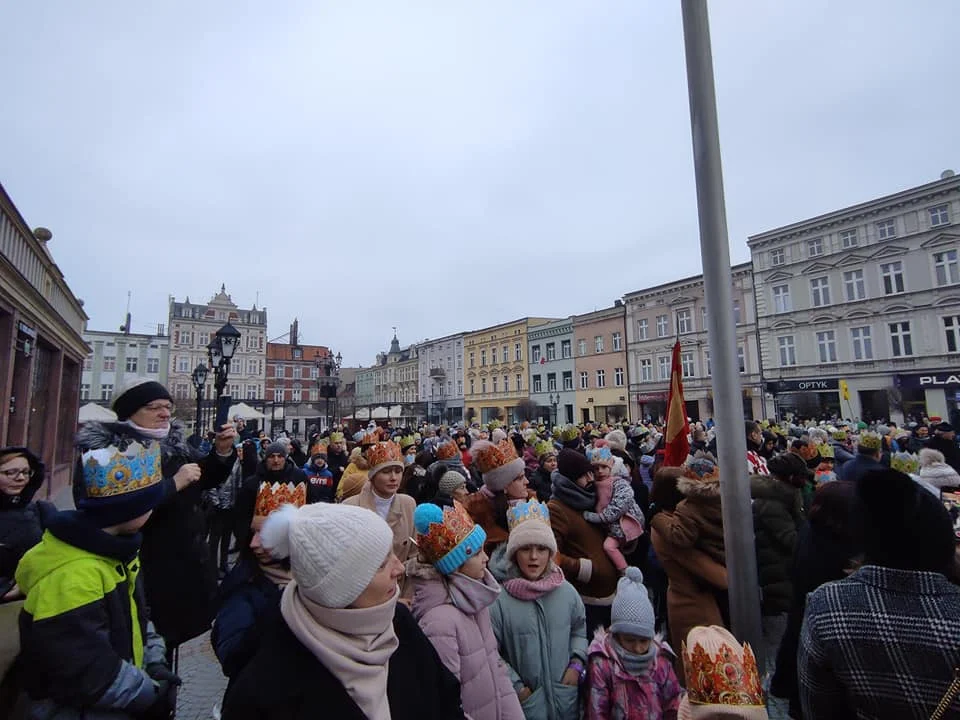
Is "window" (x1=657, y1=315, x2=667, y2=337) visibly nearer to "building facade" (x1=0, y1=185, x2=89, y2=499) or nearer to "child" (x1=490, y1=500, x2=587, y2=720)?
"building facade" (x1=0, y1=185, x2=89, y2=499)

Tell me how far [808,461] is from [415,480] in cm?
561

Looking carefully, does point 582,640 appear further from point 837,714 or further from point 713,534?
point 837,714

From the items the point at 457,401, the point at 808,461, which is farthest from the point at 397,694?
the point at 457,401

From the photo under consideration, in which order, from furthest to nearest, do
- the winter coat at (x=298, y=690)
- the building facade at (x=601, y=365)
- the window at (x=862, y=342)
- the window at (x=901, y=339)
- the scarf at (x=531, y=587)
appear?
the building facade at (x=601, y=365), the window at (x=862, y=342), the window at (x=901, y=339), the scarf at (x=531, y=587), the winter coat at (x=298, y=690)

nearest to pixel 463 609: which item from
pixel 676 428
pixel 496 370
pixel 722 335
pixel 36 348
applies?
pixel 722 335

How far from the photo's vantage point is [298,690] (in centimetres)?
154

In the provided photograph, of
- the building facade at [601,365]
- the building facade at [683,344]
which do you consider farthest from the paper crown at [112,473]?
the building facade at [601,365]

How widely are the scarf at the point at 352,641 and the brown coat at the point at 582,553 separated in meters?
2.50

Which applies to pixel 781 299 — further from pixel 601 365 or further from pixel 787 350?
pixel 601 365

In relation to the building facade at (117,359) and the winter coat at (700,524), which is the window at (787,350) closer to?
the winter coat at (700,524)

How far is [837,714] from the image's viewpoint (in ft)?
5.84

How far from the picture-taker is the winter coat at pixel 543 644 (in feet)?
9.14

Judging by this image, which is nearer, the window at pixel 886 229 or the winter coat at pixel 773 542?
the winter coat at pixel 773 542

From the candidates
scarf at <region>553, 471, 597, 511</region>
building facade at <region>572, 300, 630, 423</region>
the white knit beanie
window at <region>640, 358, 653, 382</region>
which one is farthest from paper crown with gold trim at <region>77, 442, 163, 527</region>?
window at <region>640, 358, 653, 382</region>
